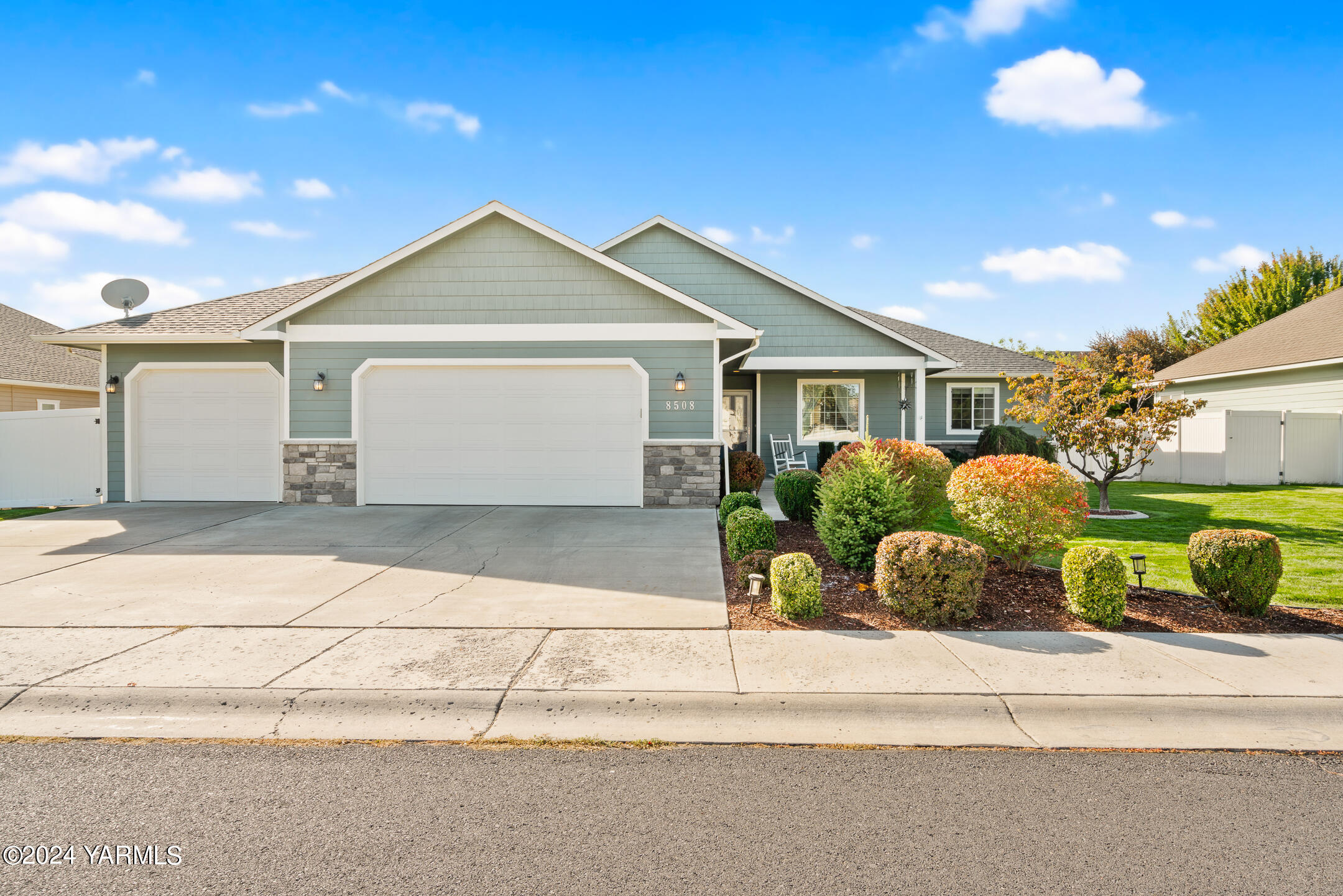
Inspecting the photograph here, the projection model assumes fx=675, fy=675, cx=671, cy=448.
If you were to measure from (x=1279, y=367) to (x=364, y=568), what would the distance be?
72.8ft

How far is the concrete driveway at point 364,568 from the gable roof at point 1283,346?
1717cm

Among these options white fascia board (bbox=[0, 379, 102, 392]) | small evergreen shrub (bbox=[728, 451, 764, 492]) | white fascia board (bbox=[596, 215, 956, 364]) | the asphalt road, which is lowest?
the asphalt road

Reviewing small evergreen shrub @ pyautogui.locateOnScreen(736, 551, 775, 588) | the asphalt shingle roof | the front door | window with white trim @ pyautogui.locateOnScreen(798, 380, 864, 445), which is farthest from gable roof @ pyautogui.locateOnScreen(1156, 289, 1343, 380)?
the asphalt shingle roof

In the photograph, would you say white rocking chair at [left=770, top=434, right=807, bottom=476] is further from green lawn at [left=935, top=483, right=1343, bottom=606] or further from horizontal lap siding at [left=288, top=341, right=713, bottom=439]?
horizontal lap siding at [left=288, top=341, right=713, bottom=439]

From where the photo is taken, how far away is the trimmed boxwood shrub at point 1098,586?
17.0 feet

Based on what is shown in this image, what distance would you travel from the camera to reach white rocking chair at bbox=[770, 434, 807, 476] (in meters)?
16.5

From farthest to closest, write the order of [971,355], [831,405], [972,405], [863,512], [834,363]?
[971,355] → [972,405] → [831,405] → [834,363] → [863,512]

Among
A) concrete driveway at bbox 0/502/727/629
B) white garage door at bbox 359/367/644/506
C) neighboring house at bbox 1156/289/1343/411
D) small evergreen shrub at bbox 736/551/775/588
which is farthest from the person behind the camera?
neighboring house at bbox 1156/289/1343/411

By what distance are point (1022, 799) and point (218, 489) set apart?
43.1 feet

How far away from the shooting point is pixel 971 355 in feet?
61.1

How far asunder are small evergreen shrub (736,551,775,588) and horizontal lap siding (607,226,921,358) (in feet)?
33.3

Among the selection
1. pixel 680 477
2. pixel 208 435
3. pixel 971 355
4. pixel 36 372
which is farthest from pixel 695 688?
pixel 36 372

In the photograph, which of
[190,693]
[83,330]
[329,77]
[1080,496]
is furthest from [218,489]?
[1080,496]

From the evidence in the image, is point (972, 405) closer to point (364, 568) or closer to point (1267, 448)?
point (1267, 448)
